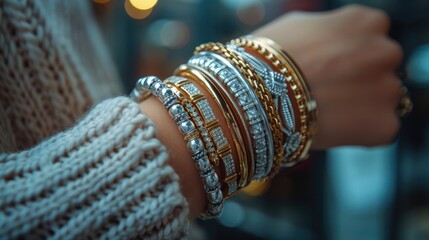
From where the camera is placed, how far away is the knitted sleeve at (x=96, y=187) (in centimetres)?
39

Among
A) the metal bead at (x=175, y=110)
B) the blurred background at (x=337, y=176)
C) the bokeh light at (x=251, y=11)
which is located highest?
the bokeh light at (x=251, y=11)

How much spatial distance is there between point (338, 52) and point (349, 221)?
1.35 m

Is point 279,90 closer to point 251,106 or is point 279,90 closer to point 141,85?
point 251,106

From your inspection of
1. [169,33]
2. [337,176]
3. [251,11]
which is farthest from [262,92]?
[169,33]

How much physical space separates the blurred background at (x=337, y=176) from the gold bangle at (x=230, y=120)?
411 millimetres

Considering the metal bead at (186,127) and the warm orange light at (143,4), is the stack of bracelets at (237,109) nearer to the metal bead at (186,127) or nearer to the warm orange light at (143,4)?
the metal bead at (186,127)

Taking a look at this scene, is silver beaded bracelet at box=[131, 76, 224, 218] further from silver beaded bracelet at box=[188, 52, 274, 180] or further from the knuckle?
the knuckle

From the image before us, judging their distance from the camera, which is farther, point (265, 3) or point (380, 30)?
point (265, 3)

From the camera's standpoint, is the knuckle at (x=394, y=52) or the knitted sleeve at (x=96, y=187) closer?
the knitted sleeve at (x=96, y=187)

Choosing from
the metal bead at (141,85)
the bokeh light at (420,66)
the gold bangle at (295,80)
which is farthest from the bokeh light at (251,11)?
the metal bead at (141,85)

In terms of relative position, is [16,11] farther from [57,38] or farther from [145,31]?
[145,31]

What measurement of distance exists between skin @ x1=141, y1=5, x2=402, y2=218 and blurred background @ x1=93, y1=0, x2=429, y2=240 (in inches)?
4.2

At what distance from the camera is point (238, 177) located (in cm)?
49

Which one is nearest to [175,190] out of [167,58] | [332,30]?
[332,30]
